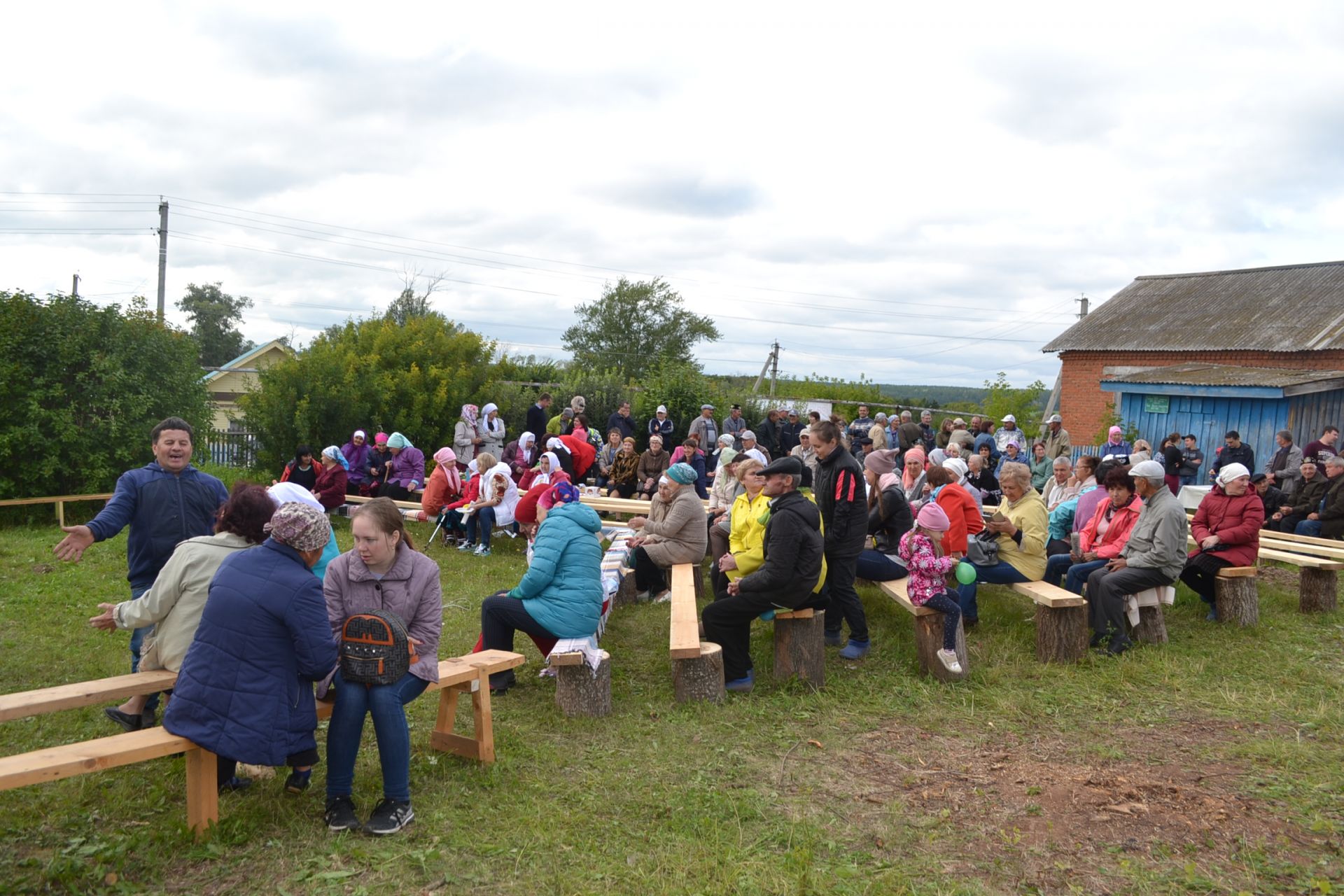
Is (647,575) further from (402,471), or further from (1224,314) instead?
(1224,314)

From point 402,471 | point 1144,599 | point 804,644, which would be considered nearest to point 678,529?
point 804,644

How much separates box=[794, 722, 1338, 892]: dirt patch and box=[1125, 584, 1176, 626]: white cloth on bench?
158 cm

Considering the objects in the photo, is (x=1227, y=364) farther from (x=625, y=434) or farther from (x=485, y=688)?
(x=485, y=688)

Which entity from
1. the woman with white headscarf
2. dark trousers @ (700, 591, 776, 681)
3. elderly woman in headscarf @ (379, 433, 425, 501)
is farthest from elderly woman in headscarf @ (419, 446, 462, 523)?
dark trousers @ (700, 591, 776, 681)

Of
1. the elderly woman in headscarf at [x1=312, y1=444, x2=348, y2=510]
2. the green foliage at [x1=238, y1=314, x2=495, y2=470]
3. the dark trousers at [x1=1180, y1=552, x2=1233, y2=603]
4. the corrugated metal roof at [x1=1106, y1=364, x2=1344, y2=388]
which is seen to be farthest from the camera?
the corrugated metal roof at [x1=1106, y1=364, x2=1344, y2=388]

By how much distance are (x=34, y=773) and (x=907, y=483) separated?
27.1ft

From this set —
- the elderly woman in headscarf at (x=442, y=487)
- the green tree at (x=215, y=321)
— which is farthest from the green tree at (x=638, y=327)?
the elderly woman in headscarf at (x=442, y=487)

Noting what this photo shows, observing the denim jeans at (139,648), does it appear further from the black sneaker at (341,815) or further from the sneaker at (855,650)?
the sneaker at (855,650)

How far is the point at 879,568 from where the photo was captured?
720 centimetres

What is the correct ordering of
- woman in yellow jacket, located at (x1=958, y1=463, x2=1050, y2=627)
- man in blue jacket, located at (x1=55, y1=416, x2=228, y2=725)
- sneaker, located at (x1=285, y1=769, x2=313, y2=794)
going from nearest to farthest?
sneaker, located at (x1=285, y1=769, x2=313, y2=794), man in blue jacket, located at (x1=55, y1=416, x2=228, y2=725), woman in yellow jacket, located at (x1=958, y1=463, x2=1050, y2=627)

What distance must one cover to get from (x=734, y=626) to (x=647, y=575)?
268 cm

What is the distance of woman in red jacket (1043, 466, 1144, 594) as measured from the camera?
7.07 metres

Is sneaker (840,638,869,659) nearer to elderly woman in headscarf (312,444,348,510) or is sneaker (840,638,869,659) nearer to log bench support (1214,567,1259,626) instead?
log bench support (1214,567,1259,626)

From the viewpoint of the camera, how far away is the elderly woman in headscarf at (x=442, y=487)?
11.2 m
